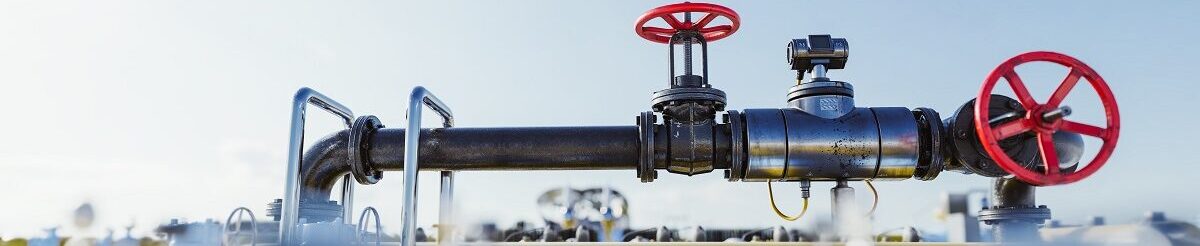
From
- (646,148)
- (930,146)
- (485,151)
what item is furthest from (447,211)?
(930,146)

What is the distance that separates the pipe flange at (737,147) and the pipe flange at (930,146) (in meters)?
0.38

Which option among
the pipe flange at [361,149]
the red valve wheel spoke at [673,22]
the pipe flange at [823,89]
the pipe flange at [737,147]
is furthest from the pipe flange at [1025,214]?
the pipe flange at [361,149]

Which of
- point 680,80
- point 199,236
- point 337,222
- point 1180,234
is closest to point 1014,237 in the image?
point 1180,234

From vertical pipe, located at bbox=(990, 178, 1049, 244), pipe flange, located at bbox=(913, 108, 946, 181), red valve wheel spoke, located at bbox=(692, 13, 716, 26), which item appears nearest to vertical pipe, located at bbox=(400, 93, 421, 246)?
red valve wheel spoke, located at bbox=(692, 13, 716, 26)

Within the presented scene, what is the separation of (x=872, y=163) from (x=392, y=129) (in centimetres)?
109

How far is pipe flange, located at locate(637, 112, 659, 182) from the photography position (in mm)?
1721

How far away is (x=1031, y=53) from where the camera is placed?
1.51 m

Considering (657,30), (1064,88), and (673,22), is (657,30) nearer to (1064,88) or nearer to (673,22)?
(673,22)

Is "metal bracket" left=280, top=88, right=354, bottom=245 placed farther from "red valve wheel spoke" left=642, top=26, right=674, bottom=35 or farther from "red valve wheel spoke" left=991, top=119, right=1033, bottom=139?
"red valve wheel spoke" left=991, top=119, right=1033, bottom=139

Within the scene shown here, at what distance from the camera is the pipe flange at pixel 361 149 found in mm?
1802

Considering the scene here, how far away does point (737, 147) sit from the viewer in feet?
5.59

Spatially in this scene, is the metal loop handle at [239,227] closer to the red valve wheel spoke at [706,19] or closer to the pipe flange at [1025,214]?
the red valve wheel spoke at [706,19]

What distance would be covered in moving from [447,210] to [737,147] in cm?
75

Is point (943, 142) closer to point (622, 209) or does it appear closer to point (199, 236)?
point (199, 236)
